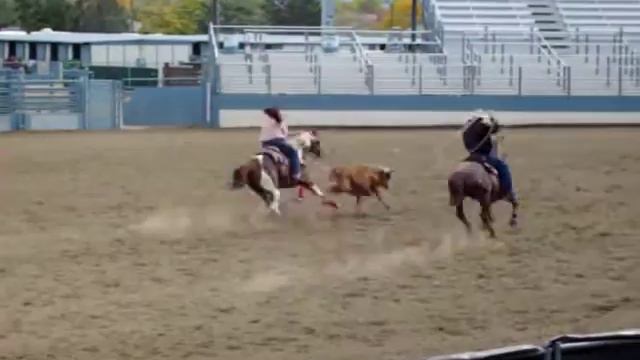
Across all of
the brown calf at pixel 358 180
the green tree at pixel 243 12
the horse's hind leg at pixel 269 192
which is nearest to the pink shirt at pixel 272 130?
the horse's hind leg at pixel 269 192

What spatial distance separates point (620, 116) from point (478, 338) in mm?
33427

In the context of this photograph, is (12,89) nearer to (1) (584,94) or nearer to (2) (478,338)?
(1) (584,94)

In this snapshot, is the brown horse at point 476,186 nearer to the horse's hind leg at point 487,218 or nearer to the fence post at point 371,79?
the horse's hind leg at point 487,218

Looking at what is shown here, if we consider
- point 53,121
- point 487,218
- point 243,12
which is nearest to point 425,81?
point 53,121

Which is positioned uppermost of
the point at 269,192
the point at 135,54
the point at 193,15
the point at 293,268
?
the point at 193,15

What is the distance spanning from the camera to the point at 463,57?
4422 centimetres

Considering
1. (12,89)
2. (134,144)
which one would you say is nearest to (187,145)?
(134,144)

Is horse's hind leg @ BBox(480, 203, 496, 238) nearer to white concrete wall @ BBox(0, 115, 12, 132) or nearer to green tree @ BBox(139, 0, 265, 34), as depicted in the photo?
white concrete wall @ BBox(0, 115, 12, 132)

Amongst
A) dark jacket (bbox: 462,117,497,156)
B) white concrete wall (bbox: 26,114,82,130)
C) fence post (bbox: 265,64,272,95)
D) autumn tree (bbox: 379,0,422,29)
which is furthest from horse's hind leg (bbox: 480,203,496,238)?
autumn tree (bbox: 379,0,422,29)

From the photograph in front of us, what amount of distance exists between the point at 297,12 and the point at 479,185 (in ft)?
326

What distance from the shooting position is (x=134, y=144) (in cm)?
3031

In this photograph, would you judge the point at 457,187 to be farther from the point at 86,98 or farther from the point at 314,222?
the point at 86,98

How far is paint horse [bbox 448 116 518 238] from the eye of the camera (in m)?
14.4

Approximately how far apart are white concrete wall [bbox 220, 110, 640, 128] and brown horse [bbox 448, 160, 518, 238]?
78.0 ft
